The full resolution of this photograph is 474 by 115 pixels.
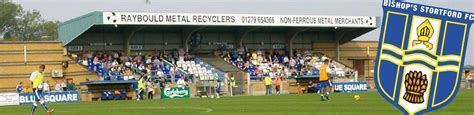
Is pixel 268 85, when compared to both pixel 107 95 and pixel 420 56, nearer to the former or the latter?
pixel 107 95

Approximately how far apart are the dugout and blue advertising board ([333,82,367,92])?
19.6ft

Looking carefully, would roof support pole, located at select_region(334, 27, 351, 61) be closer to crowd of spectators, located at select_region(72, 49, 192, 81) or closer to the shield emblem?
crowd of spectators, located at select_region(72, 49, 192, 81)

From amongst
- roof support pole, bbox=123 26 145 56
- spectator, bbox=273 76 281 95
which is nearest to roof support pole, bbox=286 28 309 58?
spectator, bbox=273 76 281 95

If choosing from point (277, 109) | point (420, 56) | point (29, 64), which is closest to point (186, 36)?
point (29, 64)

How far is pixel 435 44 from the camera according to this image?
18.1 ft

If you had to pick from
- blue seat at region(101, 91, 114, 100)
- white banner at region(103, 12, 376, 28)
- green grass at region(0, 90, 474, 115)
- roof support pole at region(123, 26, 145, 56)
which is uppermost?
white banner at region(103, 12, 376, 28)

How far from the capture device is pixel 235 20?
52.6 m

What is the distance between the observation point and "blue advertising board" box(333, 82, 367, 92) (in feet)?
166

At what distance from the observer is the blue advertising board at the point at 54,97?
40.6m

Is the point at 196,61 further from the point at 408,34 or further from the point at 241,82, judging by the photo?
the point at 408,34

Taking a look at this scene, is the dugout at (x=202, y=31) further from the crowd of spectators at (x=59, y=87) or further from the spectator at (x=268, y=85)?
the spectator at (x=268, y=85)

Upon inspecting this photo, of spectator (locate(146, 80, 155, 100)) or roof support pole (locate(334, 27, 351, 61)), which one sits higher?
roof support pole (locate(334, 27, 351, 61))

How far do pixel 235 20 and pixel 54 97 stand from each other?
51.3ft

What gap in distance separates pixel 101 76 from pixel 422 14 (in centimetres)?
4314
